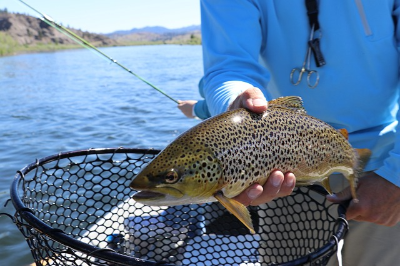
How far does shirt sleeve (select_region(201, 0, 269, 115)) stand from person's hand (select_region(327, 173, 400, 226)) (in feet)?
2.47

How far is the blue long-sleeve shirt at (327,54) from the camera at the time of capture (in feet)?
7.47

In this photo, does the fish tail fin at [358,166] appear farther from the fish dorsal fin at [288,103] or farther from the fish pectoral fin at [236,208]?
the fish pectoral fin at [236,208]

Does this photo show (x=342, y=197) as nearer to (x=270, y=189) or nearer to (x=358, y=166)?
(x=358, y=166)

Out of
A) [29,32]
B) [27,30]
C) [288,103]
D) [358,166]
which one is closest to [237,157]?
[288,103]

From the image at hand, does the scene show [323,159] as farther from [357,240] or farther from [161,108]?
[161,108]

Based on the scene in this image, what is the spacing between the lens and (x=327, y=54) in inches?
93.4

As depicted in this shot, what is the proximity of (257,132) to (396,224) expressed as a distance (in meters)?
1.22

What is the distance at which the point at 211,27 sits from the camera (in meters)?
2.45

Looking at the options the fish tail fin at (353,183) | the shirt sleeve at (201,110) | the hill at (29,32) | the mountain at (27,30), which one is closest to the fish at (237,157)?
the fish tail fin at (353,183)

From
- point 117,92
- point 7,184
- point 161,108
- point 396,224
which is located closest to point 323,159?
point 396,224

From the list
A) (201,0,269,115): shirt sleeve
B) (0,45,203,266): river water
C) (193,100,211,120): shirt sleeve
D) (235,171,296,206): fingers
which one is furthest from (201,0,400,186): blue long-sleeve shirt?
(0,45,203,266): river water

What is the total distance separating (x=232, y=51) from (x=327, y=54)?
54 centimetres

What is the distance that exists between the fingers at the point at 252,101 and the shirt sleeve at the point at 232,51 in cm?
20

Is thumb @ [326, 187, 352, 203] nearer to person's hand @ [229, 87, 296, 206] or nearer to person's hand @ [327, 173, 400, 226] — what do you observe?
person's hand @ [327, 173, 400, 226]
